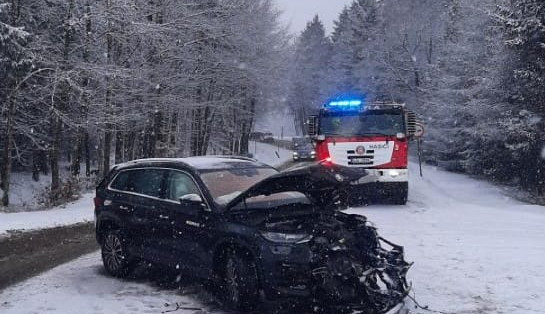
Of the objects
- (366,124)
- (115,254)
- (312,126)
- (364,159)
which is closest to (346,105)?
(366,124)

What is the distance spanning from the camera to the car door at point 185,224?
7.10 meters

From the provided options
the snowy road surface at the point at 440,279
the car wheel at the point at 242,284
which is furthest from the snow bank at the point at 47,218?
the car wheel at the point at 242,284

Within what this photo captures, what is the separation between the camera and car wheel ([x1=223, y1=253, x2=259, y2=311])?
6410 mm

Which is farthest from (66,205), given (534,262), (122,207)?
(534,262)

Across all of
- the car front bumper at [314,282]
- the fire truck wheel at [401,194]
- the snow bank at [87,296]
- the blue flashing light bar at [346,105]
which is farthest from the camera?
the blue flashing light bar at [346,105]

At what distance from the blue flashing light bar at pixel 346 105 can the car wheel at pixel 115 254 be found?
8295 millimetres

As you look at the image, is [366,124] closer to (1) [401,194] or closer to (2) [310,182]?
(1) [401,194]

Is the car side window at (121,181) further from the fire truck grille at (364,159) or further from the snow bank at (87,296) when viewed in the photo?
the fire truck grille at (364,159)

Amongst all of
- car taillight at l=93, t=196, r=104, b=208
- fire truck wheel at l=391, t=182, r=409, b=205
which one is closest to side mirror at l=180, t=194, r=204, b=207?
car taillight at l=93, t=196, r=104, b=208

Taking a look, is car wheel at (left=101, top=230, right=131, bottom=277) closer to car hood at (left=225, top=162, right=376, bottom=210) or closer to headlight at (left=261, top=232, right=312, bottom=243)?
car hood at (left=225, top=162, right=376, bottom=210)

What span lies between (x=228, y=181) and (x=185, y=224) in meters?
0.82

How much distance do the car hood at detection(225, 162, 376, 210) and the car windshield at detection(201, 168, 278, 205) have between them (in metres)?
0.41

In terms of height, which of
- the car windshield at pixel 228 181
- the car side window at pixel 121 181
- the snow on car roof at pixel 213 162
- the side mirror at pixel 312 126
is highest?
the side mirror at pixel 312 126

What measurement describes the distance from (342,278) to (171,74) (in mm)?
22579
